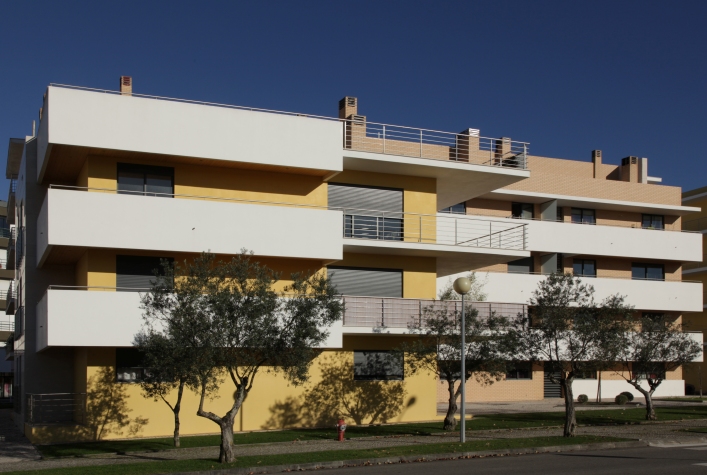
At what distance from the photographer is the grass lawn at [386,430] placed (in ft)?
70.4

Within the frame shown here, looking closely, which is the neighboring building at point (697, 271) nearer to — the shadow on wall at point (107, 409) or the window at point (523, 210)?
the window at point (523, 210)

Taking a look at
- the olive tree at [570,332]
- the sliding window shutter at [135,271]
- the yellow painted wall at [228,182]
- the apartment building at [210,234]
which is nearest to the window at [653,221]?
the apartment building at [210,234]

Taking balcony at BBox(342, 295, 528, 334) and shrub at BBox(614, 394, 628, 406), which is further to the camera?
shrub at BBox(614, 394, 628, 406)

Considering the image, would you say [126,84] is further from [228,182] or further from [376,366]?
[376,366]

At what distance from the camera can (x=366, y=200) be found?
1109 inches

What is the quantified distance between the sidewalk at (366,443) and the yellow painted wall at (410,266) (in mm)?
6271

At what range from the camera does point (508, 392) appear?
Result: 138 ft

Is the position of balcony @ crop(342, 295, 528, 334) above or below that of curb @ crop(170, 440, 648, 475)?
above

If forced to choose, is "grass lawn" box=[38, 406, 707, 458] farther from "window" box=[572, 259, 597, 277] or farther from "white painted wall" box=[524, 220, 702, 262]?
"window" box=[572, 259, 597, 277]

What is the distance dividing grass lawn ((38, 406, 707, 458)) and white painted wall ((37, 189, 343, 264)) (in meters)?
5.55

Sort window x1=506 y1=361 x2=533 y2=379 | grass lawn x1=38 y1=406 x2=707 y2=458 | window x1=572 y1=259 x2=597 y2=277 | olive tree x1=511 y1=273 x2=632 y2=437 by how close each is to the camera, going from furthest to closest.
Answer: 1. window x1=572 y1=259 x2=597 y2=277
2. window x1=506 y1=361 x2=533 y2=379
3. olive tree x1=511 y1=273 x2=632 y2=437
4. grass lawn x1=38 y1=406 x2=707 y2=458

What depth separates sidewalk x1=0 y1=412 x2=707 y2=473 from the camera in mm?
18875

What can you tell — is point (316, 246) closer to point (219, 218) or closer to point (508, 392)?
point (219, 218)

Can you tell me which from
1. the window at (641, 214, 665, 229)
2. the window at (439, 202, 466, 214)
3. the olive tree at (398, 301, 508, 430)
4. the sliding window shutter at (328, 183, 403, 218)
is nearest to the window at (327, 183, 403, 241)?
the sliding window shutter at (328, 183, 403, 218)
